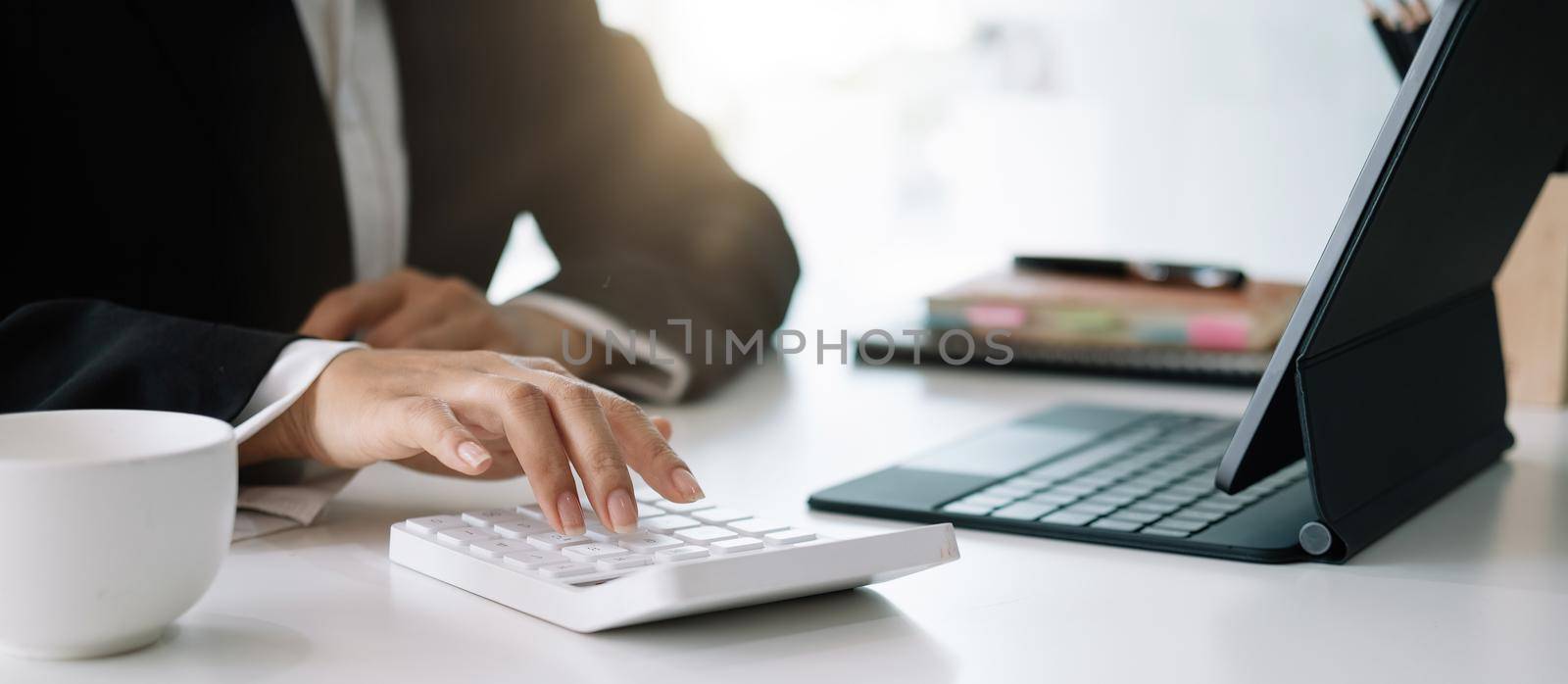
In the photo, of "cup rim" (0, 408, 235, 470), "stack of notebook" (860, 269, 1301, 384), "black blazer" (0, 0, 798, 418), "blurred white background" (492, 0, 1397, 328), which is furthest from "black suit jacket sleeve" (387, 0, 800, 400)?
"cup rim" (0, 408, 235, 470)

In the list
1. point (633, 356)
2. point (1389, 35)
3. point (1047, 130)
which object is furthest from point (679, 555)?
point (1047, 130)

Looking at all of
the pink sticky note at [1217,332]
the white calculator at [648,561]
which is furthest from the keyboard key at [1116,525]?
the pink sticky note at [1217,332]

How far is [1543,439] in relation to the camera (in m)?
1.05

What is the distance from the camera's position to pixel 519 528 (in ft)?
2.09

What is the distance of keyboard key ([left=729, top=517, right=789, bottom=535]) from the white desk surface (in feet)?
0.13

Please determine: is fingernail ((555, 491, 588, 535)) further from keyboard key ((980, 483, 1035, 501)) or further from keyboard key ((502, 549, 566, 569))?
keyboard key ((980, 483, 1035, 501))

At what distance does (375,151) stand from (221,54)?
0.83 feet

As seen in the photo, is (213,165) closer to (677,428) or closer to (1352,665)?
(677,428)

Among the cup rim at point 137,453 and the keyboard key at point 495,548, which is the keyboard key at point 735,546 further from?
the cup rim at point 137,453

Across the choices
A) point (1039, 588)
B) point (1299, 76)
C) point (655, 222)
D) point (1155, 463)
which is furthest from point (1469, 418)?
point (1299, 76)

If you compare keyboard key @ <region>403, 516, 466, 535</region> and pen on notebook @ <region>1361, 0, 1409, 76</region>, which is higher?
pen on notebook @ <region>1361, 0, 1409, 76</region>

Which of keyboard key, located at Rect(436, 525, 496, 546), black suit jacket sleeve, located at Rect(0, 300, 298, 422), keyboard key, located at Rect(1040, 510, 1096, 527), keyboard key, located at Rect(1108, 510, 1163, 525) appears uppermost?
black suit jacket sleeve, located at Rect(0, 300, 298, 422)

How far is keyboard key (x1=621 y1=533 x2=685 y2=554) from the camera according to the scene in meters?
0.60

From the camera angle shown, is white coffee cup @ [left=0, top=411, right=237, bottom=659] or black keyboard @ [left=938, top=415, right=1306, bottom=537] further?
black keyboard @ [left=938, top=415, right=1306, bottom=537]
